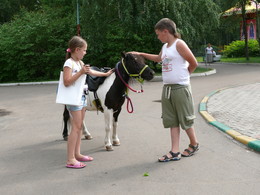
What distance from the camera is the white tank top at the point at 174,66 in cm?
486

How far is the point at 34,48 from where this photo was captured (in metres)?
21.3

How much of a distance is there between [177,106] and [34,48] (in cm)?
1802

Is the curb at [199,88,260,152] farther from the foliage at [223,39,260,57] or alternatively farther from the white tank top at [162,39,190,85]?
the foliage at [223,39,260,57]

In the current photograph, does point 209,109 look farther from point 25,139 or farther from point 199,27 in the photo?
point 199,27

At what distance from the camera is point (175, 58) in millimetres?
4852

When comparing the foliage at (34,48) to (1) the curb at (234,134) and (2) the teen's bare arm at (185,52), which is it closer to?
(1) the curb at (234,134)

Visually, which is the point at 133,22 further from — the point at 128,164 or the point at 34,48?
the point at 128,164

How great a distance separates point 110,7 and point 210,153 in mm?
15808

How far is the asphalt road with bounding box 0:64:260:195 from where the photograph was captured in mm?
4090

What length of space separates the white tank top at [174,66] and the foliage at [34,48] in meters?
16.7

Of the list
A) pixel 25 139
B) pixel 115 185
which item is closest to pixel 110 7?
pixel 25 139

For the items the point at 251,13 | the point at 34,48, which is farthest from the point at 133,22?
the point at 251,13

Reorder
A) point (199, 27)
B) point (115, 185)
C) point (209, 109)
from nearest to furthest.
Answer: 1. point (115, 185)
2. point (209, 109)
3. point (199, 27)

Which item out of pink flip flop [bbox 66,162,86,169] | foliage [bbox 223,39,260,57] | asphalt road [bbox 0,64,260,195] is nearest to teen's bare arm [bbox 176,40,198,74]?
asphalt road [bbox 0,64,260,195]
